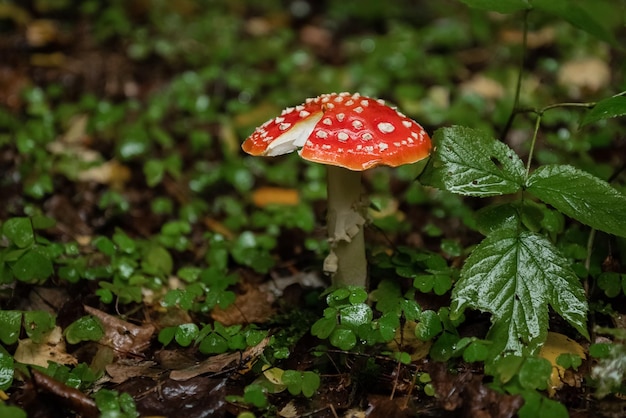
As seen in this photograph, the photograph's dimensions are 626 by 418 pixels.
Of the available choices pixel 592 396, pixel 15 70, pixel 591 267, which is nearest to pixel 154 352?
pixel 592 396

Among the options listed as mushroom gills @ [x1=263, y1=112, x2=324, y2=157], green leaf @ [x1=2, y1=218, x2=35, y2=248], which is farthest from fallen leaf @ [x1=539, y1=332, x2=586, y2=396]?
green leaf @ [x1=2, y1=218, x2=35, y2=248]

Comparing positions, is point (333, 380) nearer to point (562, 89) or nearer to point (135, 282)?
point (135, 282)

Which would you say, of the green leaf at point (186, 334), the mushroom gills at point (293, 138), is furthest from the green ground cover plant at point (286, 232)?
the mushroom gills at point (293, 138)

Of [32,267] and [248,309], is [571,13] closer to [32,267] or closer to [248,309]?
[248,309]

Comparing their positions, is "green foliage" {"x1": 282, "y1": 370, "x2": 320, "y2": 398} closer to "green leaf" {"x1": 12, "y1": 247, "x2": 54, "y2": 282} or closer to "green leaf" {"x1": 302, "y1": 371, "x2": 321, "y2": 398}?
"green leaf" {"x1": 302, "y1": 371, "x2": 321, "y2": 398}

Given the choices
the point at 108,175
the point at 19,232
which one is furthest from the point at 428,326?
the point at 108,175
